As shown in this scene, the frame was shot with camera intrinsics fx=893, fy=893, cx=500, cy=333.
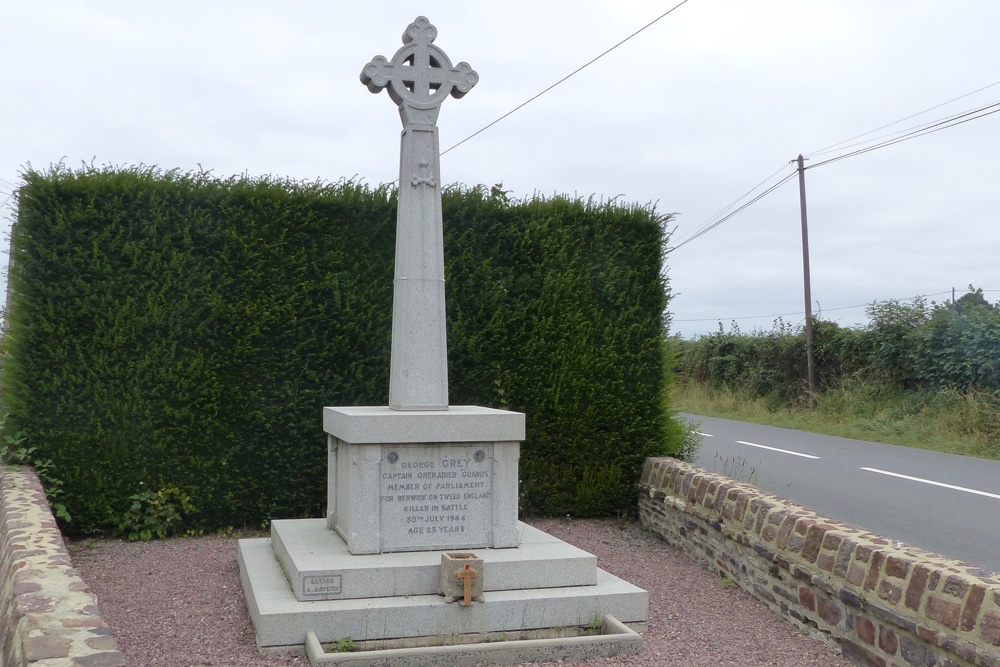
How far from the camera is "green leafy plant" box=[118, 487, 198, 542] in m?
7.06

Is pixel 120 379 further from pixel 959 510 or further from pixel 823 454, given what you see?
pixel 823 454

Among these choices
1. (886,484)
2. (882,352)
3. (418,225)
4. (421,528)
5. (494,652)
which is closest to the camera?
(494,652)

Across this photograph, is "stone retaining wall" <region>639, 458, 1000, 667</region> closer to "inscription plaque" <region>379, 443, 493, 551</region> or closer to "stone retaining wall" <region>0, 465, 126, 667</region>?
"inscription plaque" <region>379, 443, 493, 551</region>

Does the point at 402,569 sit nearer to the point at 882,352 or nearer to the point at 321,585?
the point at 321,585

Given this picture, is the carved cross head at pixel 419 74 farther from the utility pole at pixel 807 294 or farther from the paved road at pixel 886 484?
the utility pole at pixel 807 294

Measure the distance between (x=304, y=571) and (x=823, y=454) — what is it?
30.4ft

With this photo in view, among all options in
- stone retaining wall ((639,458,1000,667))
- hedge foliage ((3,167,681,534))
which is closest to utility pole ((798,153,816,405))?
hedge foliage ((3,167,681,534))

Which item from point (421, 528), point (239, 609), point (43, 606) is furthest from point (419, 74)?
point (43, 606)

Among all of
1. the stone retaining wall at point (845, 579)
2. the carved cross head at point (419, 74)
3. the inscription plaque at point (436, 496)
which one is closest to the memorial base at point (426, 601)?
the inscription plaque at point (436, 496)

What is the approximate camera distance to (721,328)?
2341 centimetres

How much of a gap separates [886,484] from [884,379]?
781 centimetres

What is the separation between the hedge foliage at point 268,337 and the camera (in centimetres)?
698

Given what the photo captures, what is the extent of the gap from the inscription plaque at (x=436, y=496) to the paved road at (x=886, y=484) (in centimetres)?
357

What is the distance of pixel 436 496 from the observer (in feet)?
18.0
